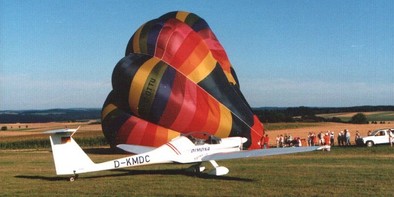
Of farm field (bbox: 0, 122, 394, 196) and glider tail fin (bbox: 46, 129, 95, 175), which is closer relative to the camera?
farm field (bbox: 0, 122, 394, 196)

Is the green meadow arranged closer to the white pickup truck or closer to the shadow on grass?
the shadow on grass

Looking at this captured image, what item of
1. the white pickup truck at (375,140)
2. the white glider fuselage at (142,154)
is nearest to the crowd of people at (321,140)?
the white pickup truck at (375,140)

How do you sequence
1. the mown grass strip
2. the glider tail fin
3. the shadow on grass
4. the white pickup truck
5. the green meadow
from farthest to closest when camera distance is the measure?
the mown grass strip < the white pickup truck < the shadow on grass < the glider tail fin < the green meadow

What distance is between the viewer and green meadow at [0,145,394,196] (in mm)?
13250

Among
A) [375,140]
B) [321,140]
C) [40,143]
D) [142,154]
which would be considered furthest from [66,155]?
[40,143]

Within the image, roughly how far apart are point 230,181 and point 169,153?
2.48 metres

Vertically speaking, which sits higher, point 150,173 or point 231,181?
point 150,173

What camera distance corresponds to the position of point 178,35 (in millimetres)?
26594

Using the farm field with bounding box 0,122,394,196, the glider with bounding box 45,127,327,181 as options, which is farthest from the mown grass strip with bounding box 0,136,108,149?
the glider with bounding box 45,127,327,181

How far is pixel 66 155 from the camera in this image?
1527cm

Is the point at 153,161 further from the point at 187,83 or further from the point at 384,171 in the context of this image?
the point at 187,83

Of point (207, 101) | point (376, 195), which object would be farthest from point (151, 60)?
point (376, 195)

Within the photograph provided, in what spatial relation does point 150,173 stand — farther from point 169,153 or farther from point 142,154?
point 142,154

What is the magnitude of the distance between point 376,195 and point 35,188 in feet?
30.9
